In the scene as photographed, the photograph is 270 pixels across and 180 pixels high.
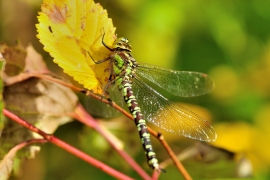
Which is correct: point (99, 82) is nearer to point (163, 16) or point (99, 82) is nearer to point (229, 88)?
point (163, 16)

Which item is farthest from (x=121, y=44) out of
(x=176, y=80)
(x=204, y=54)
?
(x=204, y=54)

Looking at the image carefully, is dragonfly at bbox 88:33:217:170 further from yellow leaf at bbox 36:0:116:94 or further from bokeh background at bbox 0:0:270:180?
bokeh background at bbox 0:0:270:180

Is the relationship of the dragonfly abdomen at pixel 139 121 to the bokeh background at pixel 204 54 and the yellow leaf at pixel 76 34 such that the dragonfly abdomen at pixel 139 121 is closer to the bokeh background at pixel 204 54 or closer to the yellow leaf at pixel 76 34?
the yellow leaf at pixel 76 34

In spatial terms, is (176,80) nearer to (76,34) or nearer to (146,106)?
(146,106)

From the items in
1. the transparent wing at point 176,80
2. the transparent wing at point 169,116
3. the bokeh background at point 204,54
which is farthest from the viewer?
the bokeh background at point 204,54

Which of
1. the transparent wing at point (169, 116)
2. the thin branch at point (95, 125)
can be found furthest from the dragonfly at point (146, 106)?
the thin branch at point (95, 125)

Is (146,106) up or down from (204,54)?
down
